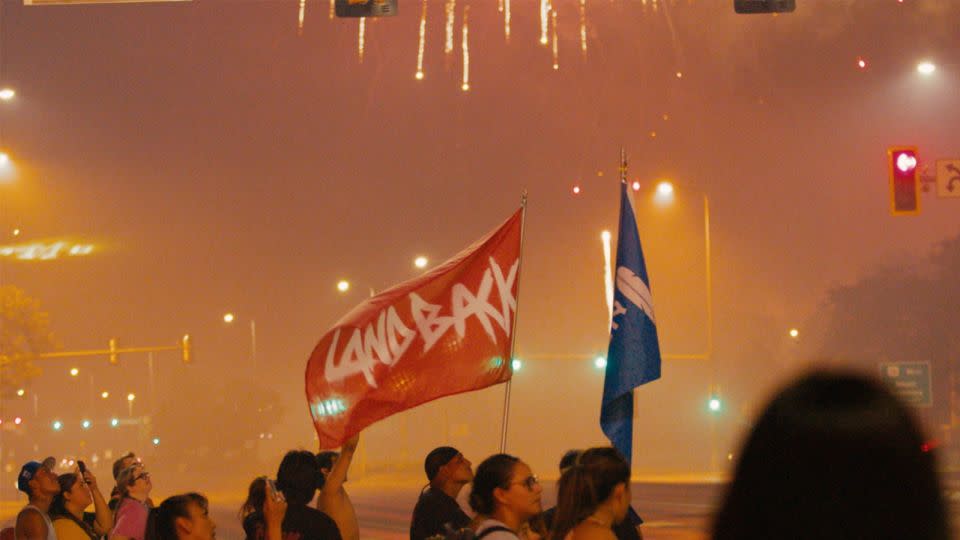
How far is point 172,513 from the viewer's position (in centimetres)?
553

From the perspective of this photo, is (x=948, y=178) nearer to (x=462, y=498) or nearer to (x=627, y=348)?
(x=627, y=348)

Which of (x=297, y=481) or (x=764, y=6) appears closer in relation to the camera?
(x=297, y=481)

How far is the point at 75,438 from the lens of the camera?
361ft

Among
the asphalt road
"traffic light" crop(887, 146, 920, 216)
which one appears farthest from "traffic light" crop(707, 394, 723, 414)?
"traffic light" crop(887, 146, 920, 216)

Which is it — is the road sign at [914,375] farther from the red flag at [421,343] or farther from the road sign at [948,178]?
the red flag at [421,343]

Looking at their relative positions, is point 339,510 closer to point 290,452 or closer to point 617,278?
point 290,452

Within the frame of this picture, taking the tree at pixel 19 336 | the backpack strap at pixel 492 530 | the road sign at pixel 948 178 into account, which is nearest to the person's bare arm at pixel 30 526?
the backpack strap at pixel 492 530

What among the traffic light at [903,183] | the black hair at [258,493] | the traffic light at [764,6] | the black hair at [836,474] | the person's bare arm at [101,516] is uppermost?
the traffic light at [764,6]

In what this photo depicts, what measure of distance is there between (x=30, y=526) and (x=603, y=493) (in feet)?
12.9

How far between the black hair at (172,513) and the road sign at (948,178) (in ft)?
54.4

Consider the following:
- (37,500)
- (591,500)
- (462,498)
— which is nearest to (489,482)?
(591,500)

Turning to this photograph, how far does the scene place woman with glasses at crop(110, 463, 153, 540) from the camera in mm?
7145

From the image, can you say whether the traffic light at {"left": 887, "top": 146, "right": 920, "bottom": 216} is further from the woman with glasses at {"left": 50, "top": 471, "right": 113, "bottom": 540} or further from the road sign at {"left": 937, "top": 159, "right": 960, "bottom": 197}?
the woman with glasses at {"left": 50, "top": 471, "right": 113, "bottom": 540}

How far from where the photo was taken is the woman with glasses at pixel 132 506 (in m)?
7.14
